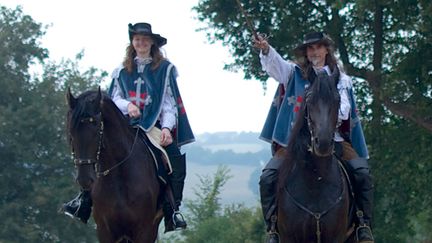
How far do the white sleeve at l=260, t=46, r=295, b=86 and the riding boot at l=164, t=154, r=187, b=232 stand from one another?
63.5 inches

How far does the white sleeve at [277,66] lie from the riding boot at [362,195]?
44.7 inches

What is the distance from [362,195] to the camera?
11352 millimetres

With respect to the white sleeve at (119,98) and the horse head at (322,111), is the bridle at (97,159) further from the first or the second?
the horse head at (322,111)

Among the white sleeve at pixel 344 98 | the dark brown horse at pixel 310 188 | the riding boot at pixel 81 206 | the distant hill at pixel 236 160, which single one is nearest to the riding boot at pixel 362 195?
the dark brown horse at pixel 310 188

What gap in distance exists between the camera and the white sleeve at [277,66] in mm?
11344

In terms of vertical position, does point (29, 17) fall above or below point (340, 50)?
above

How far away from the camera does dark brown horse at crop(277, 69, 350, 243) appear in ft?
34.5

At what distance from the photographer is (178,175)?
40.3ft

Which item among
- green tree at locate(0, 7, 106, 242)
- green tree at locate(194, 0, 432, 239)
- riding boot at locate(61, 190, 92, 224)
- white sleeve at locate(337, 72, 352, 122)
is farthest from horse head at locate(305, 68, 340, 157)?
green tree at locate(0, 7, 106, 242)

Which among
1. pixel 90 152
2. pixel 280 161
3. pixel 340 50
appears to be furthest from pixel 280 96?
pixel 340 50

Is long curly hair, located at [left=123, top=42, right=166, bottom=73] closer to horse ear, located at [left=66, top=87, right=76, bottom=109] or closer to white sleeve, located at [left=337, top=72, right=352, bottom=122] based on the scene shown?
horse ear, located at [left=66, top=87, right=76, bottom=109]

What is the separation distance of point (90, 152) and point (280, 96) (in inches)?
91.2

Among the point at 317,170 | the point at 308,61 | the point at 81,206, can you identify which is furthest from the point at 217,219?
the point at 317,170

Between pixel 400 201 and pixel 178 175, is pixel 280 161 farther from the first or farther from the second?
pixel 400 201
